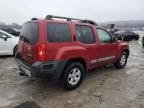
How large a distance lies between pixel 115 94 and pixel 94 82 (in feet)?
3.73

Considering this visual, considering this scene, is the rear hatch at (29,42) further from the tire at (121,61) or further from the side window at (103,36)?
the tire at (121,61)

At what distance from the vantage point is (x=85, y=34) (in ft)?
19.1

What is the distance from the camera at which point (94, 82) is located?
20.5 feet

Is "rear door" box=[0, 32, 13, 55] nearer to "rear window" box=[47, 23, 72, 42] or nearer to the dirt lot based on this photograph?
the dirt lot

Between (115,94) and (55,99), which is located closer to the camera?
(55,99)

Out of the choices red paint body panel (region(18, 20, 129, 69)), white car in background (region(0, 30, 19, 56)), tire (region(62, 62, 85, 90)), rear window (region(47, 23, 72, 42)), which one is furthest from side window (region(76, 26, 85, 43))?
white car in background (region(0, 30, 19, 56))

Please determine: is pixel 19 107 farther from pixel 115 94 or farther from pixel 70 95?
pixel 115 94

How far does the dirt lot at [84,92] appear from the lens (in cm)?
468

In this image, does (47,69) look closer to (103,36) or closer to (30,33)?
(30,33)

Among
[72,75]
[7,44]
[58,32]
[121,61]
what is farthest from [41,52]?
[7,44]

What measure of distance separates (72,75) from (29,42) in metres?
1.47

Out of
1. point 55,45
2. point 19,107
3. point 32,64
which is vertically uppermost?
point 55,45

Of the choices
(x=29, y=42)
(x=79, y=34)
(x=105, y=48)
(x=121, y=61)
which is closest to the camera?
(x=29, y=42)

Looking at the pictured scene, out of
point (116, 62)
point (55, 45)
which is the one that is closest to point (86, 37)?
point (55, 45)
